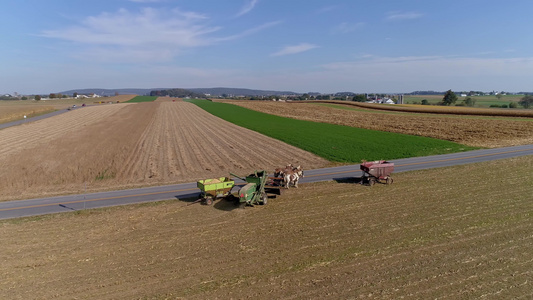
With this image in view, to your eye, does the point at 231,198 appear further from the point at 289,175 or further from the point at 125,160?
the point at 125,160

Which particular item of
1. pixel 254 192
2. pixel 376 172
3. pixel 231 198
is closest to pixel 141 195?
pixel 231 198

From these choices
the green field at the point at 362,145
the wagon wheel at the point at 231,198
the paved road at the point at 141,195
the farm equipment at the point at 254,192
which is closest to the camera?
the farm equipment at the point at 254,192

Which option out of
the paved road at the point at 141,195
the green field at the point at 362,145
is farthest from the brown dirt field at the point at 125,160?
the green field at the point at 362,145

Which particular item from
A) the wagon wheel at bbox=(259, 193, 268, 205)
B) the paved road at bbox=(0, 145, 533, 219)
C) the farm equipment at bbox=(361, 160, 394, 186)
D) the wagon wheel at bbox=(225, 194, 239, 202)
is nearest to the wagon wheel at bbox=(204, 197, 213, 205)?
the wagon wheel at bbox=(225, 194, 239, 202)

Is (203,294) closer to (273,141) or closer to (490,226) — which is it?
(490,226)

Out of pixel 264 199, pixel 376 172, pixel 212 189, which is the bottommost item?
pixel 264 199

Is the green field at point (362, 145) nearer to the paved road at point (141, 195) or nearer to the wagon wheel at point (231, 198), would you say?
the paved road at point (141, 195)
